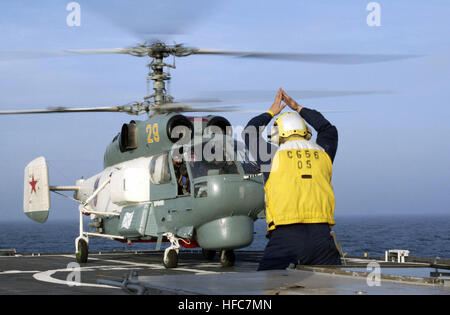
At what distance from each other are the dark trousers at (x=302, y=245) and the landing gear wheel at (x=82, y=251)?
43.9ft

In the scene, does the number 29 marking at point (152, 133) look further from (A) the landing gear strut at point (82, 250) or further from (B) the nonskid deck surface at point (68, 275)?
(A) the landing gear strut at point (82, 250)

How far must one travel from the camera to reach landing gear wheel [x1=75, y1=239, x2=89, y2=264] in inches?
690

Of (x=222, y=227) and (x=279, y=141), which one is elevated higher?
(x=279, y=141)

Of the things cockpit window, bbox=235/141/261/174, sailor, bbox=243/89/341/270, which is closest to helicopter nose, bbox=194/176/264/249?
cockpit window, bbox=235/141/261/174

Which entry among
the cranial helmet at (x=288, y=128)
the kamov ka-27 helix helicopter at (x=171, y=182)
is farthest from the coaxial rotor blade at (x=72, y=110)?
the cranial helmet at (x=288, y=128)

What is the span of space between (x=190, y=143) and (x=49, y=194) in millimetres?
6373

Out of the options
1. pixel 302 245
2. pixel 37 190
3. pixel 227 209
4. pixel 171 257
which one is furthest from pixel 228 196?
pixel 302 245

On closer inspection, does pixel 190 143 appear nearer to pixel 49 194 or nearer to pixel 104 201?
pixel 104 201

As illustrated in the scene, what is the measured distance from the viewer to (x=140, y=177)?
16.8m

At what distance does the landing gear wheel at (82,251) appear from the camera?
17.5 metres

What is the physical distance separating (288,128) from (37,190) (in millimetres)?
15836
